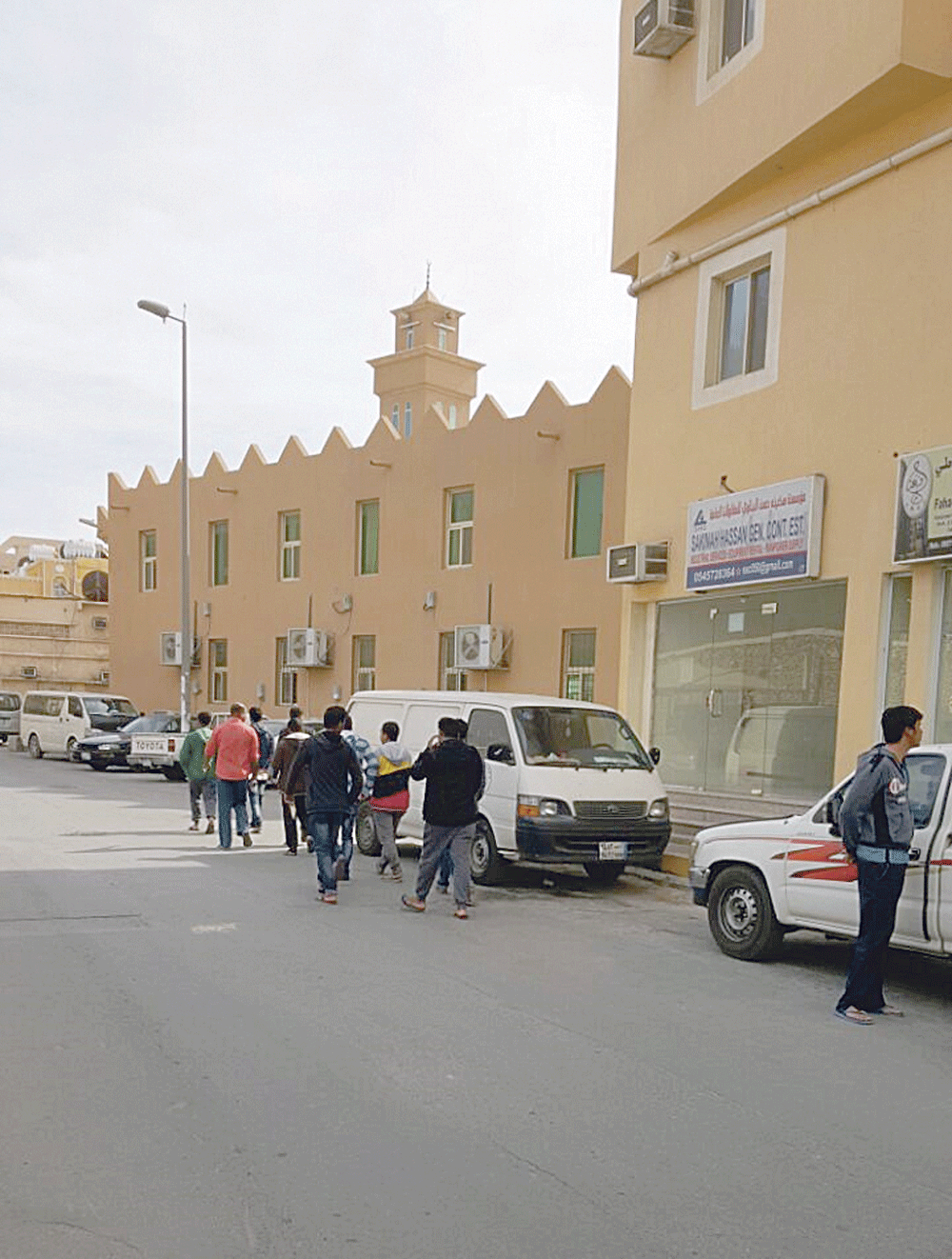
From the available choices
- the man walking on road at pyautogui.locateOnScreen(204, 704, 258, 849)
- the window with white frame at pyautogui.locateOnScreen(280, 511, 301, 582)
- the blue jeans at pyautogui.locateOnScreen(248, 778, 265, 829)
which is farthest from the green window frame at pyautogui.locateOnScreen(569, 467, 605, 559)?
the window with white frame at pyautogui.locateOnScreen(280, 511, 301, 582)

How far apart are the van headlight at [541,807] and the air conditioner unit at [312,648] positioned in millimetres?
16187

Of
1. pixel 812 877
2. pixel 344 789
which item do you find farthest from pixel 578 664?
pixel 812 877

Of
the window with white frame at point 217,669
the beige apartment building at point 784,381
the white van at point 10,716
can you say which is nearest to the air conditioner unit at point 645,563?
the beige apartment building at point 784,381

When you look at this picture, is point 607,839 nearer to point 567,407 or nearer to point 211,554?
point 567,407

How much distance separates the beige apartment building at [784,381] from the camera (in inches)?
450

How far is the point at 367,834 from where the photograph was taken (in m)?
13.3

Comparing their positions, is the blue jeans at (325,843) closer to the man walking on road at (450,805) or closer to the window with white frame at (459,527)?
the man walking on road at (450,805)

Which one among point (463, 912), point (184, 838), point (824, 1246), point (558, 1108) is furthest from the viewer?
point (184, 838)

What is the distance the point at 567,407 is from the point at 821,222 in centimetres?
832

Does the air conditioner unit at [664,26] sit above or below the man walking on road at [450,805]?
above

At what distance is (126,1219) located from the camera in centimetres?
386

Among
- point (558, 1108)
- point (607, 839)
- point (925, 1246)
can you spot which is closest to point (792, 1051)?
point (558, 1108)

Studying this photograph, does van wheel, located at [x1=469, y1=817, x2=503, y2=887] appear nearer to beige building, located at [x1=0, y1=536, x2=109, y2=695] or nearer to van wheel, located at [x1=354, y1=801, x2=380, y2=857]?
van wheel, located at [x1=354, y1=801, x2=380, y2=857]

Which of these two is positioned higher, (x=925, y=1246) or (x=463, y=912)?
(x=925, y=1246)
